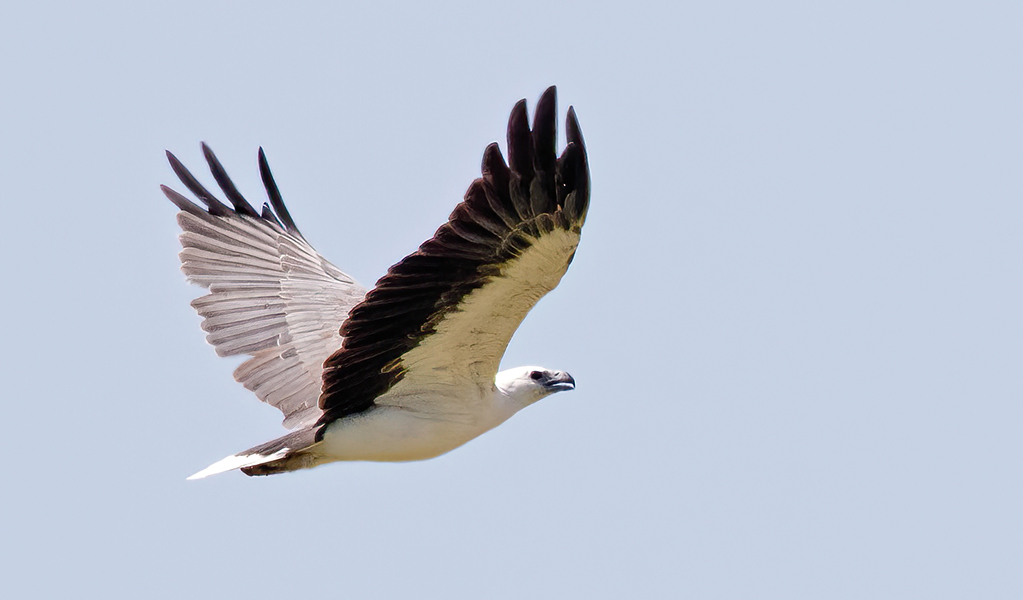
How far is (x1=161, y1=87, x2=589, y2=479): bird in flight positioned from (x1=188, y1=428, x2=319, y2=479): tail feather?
0.01 m

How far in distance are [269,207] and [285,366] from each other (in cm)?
145

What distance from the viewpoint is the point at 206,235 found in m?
9.91

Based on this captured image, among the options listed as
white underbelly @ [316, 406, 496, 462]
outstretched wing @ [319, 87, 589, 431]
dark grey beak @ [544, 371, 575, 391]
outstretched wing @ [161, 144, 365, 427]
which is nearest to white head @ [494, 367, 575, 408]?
dark grey beak @ [544, 371, 575, 391]

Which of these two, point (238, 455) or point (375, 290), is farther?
point (238, 455)

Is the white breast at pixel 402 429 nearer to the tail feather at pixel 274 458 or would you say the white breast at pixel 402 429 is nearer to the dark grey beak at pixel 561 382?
the tail feather at pixel 274 458

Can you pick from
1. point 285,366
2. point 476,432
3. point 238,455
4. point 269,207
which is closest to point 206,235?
point 269,207

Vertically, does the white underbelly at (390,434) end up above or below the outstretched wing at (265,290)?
below

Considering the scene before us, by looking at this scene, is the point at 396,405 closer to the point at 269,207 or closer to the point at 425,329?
the point at 425,329

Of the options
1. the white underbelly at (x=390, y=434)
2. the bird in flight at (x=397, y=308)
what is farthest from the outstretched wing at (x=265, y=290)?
the white underbelly at (x=390, y=434)

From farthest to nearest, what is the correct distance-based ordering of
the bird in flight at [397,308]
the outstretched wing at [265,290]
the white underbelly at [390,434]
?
1. the outstretched wing at [265,290]
2. the white underbelly at [390,434]
3. the bird in flight at [397,308]

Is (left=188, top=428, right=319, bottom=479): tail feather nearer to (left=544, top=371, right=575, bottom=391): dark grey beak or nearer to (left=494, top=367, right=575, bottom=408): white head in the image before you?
(left=494, top=367, right=575, bottom=408): white head

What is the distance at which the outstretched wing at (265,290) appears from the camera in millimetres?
9352

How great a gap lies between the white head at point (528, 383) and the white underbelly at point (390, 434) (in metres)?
0.25

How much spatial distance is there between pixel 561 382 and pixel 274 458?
180cm
